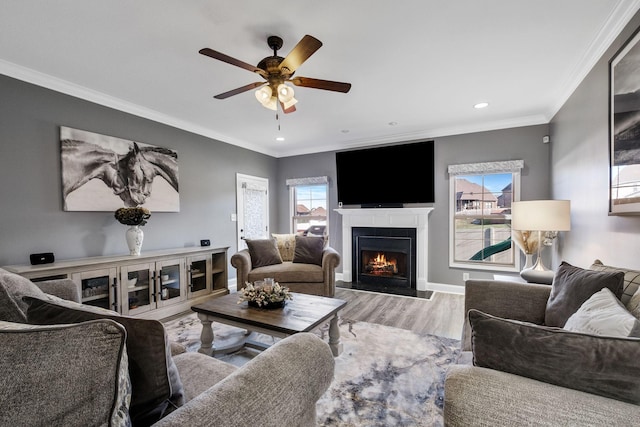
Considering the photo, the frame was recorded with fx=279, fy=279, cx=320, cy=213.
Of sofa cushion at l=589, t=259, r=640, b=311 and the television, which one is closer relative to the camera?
sofa cushion at l=589, t=259, r=640, b=311

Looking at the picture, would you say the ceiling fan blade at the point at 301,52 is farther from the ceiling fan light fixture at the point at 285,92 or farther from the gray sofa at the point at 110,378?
the gray sofa at the point at 110,378

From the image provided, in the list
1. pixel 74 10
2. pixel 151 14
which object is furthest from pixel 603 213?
pixel 74 10

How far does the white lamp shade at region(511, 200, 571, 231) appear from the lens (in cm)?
248

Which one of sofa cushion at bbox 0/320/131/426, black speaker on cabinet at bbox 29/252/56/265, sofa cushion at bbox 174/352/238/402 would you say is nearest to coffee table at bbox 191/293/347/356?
sofa cushion at bbox 174/352/238/402

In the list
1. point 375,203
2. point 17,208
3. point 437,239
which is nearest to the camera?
point 17,208

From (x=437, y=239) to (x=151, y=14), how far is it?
4317 mm

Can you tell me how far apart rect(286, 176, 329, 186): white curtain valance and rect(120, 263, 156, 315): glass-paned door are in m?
3.02

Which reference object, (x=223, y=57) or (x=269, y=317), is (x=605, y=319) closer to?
(x=269, y=317)

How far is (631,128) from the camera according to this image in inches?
65.8

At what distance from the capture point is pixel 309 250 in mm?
3996

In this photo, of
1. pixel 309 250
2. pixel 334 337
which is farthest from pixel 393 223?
pixel 334 337

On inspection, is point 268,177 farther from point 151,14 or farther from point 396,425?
point 396,425

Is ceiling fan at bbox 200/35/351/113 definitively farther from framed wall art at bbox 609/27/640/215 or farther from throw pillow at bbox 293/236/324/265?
throw pillow at bbox 293/236/324/265

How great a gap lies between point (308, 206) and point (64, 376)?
16.6ft
